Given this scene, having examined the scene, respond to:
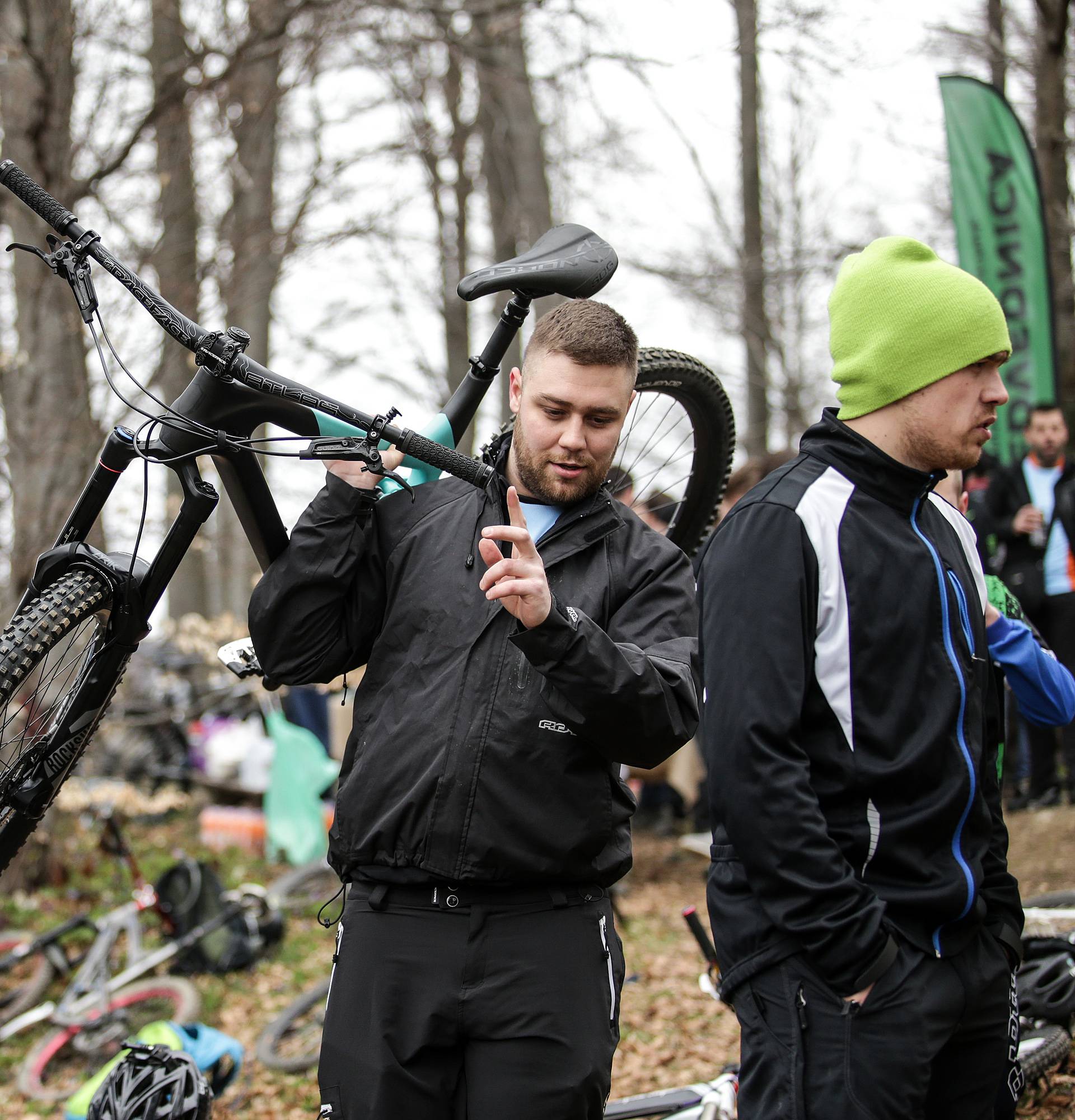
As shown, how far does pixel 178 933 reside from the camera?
6551 millimetres

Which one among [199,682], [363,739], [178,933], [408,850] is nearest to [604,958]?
[408,850]

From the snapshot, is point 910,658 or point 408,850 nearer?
point 910,658

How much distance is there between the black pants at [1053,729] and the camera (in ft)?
22.5

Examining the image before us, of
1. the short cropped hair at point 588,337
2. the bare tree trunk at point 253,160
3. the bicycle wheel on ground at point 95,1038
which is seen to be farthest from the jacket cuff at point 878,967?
the bare tree trunk at point 253,160

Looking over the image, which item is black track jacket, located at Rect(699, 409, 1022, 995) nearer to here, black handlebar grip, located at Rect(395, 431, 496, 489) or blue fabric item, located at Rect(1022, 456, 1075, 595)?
black handlebar grip, located at Rect(395, 431, 496, 489)

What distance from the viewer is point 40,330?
7379 mm

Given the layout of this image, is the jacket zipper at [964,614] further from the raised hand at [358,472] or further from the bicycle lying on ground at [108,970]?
the bicycle lying on ground at [108,970]

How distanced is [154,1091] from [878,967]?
239 cm

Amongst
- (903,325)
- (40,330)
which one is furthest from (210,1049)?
(40,330)

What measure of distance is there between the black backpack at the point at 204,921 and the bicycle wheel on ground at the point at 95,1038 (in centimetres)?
44

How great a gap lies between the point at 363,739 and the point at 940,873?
1.21 metres

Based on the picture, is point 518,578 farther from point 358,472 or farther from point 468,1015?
point 468,1015

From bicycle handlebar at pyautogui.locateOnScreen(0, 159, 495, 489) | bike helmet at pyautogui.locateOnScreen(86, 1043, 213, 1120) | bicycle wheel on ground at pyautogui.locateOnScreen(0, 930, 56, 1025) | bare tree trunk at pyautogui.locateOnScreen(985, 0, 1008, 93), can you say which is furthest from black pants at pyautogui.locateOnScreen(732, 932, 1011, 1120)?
bare tree trunk at pyautogui.locateOnScreen(985, 0, 1008, 93)

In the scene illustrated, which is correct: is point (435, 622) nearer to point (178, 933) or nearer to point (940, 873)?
point (940, 873)
